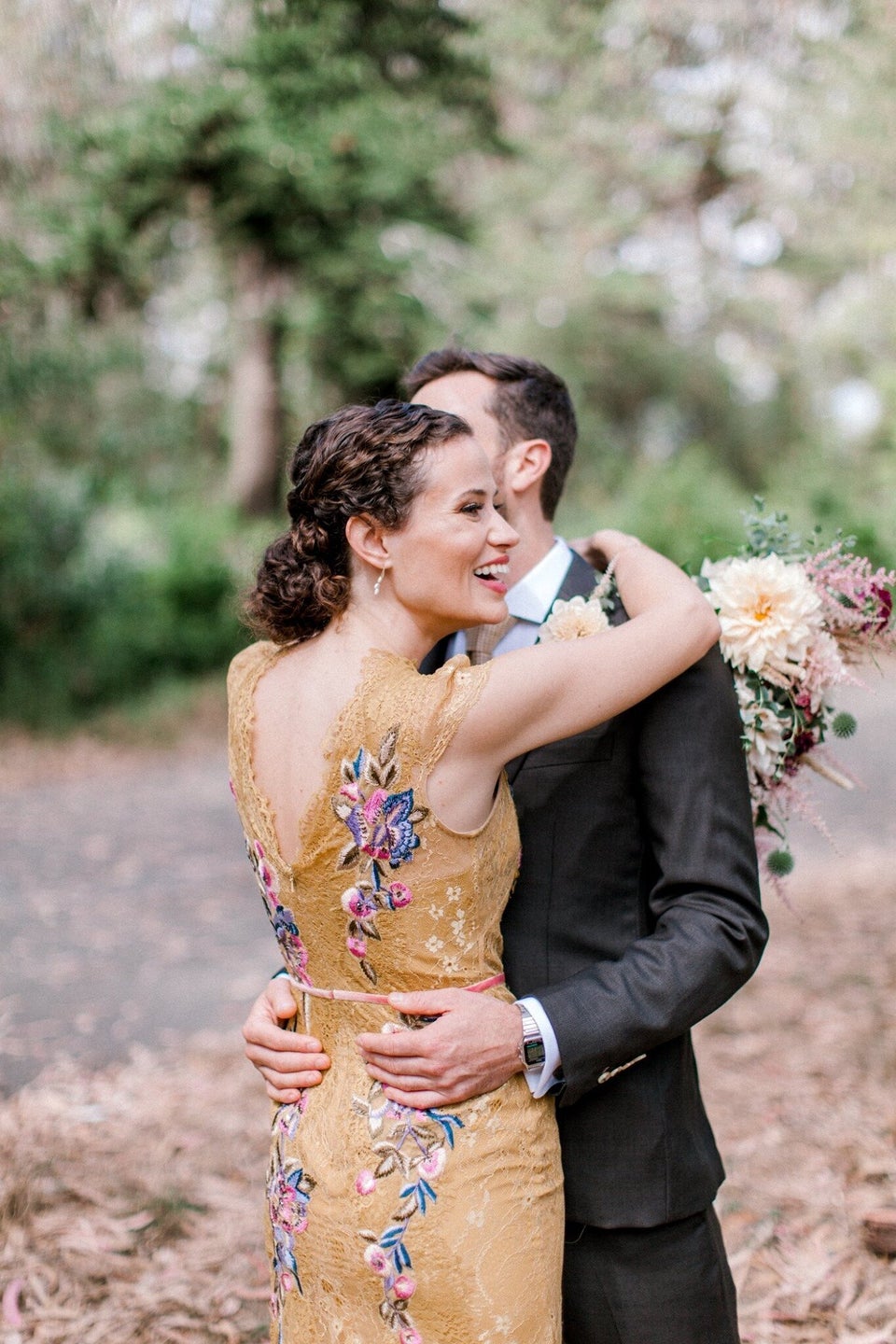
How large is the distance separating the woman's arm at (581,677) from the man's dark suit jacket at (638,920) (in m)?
0.13

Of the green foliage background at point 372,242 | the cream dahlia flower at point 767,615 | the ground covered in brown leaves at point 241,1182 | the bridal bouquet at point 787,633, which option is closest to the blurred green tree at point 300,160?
the green foliage background at point 372,242

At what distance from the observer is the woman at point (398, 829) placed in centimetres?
184

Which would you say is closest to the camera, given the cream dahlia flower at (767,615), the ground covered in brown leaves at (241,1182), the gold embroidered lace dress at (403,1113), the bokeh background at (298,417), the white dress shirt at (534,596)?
the gold embroidered lace dress at (403,1113)

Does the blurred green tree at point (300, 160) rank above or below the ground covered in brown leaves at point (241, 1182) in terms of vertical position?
above

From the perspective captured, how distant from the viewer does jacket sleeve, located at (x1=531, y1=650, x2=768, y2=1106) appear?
196 cm

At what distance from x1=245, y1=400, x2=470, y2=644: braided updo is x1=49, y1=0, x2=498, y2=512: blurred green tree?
1148 cm

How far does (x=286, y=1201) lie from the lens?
78.7 inches

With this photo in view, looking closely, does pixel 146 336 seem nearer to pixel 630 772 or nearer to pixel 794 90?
pixel 794 90

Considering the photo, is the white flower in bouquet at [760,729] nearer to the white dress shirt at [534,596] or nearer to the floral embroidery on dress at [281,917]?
the white dress shirt at [534,596]

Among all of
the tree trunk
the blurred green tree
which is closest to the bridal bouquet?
the blurred green tree

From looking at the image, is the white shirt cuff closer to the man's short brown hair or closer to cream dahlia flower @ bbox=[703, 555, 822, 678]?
cream dahlia flower @ bbox=[703, 555, 822, 678]

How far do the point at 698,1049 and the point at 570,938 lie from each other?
394 centimetres

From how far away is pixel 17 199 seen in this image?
13.0 m

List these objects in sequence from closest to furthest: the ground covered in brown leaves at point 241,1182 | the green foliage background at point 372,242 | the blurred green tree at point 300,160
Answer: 1. the ground covered in brown leaves at point 241,1182
2. the blurred green tree at point 300,160
3. the green foliage background at point 372,242
